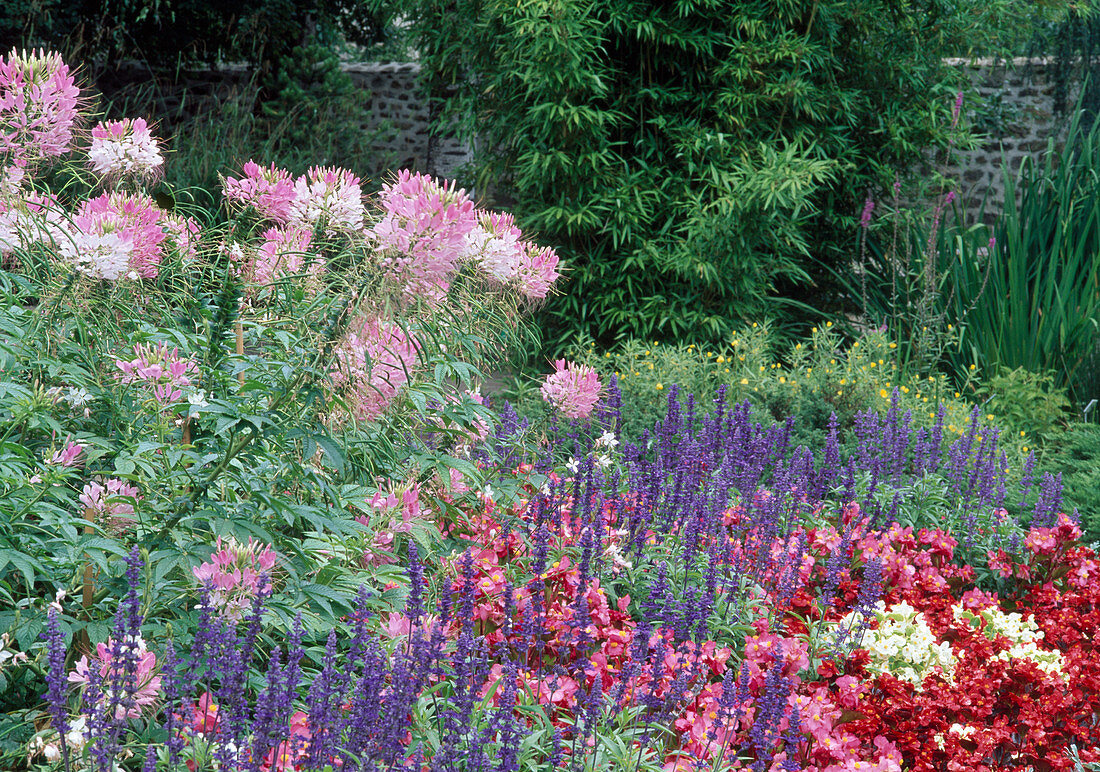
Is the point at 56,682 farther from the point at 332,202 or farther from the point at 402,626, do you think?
the point at 332,202

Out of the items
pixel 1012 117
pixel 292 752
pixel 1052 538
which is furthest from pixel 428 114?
pixel 292 752

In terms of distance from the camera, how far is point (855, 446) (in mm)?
3881

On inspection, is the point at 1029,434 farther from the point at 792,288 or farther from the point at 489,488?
the point at 489,488

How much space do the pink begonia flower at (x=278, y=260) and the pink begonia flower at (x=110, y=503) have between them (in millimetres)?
513

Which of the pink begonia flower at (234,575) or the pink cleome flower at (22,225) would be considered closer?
the pink begonia flower at (234,575)

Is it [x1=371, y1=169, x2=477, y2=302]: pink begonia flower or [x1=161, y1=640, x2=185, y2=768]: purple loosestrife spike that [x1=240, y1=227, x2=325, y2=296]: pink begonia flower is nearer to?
[x1=371, y1=169, x2=477, y2=302]: pink begonia flower

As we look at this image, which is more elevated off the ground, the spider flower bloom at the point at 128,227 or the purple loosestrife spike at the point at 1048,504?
the spider flower bloom at the point at 128,227

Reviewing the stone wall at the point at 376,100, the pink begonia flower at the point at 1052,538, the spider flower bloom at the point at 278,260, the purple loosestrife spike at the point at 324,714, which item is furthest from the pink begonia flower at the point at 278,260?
the stone wall at the point at 376,100

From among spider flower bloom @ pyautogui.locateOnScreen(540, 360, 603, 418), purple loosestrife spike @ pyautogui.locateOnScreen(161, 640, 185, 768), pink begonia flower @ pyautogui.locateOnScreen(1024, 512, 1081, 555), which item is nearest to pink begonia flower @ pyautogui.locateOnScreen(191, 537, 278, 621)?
purple loosestrife spike @ pyautogui.locateOnScreen(161, 640, 185, 768)

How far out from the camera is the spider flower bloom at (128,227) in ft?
5.72

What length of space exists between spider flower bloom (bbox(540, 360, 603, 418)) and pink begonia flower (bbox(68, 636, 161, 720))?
51.2 inches

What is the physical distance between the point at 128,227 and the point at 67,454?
1.49ft

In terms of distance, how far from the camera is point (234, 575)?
152 cm

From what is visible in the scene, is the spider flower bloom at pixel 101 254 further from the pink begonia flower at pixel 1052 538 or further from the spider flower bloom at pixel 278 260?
the pink begonia flower at pixel 1052 538
